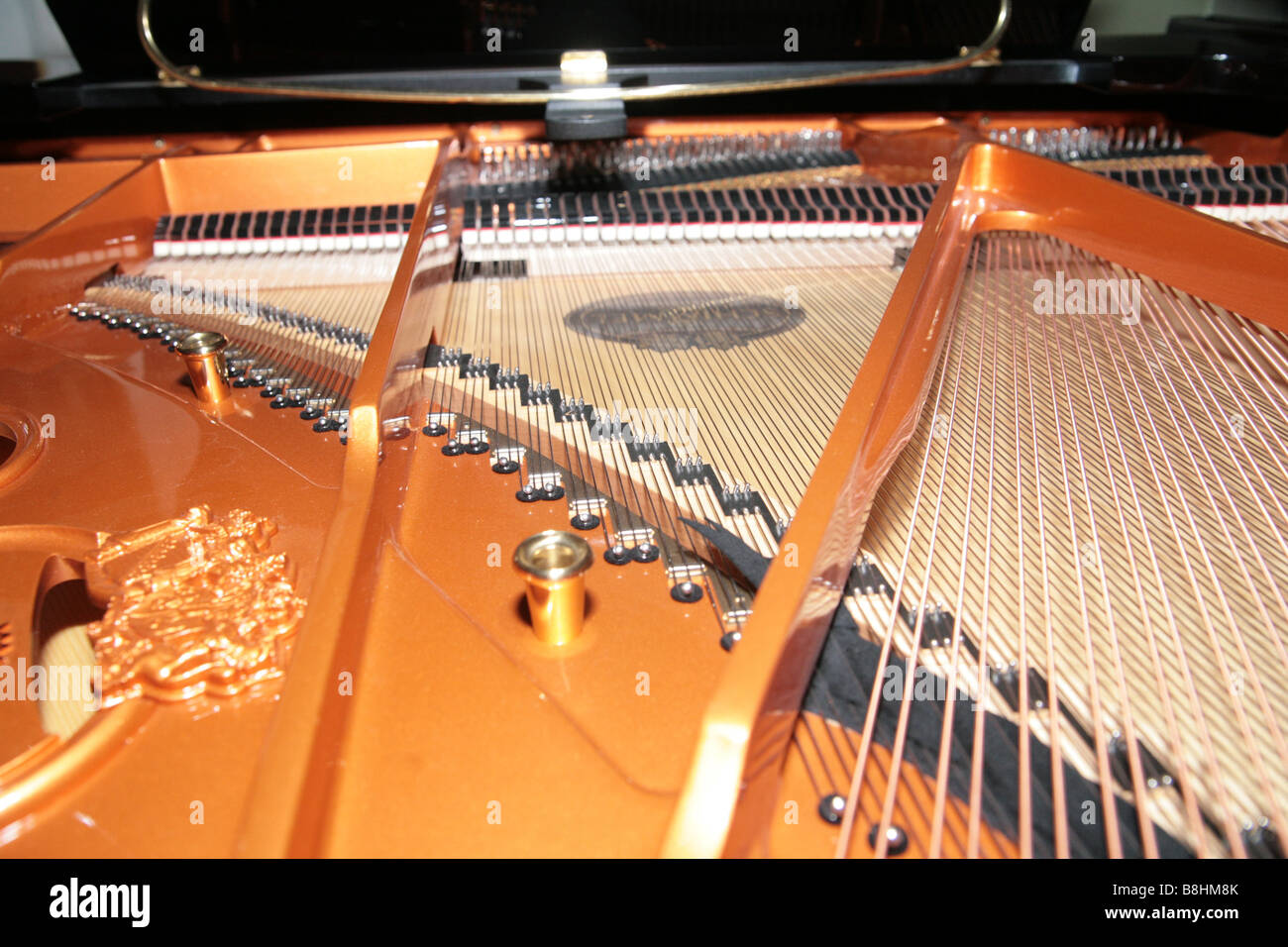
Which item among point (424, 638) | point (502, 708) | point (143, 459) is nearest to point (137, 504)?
point (143, 459)

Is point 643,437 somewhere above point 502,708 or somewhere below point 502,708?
above

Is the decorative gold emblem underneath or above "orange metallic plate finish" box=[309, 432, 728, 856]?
above

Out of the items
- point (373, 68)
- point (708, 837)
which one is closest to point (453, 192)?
point (373, 68)

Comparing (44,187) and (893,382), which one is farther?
(44,187)

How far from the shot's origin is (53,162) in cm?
281

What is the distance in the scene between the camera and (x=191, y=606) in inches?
50.0

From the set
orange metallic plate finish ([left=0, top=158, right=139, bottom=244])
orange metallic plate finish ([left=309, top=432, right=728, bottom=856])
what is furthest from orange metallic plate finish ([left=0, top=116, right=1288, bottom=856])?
orange metallic plate finish ([left=0, top=158, right=139, bottom=244])

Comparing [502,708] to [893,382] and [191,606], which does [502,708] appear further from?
[893,382]

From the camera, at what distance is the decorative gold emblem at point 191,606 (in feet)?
3.84

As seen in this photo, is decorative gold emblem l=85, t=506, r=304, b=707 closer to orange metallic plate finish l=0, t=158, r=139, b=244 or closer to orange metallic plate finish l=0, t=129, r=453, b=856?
orange metallic plate finish l=0, t=129, r=453, b=856

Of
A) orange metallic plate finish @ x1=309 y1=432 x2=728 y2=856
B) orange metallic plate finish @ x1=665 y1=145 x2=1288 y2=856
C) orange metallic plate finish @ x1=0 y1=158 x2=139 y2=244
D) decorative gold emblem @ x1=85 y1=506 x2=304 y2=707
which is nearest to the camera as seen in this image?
orange metallic plate finish @ x1=665 y1=145 x2=1288 y2=856

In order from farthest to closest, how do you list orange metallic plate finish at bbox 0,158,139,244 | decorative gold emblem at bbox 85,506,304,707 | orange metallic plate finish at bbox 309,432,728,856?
orange metallic plate finish at bbox 0,158,139,244 < decorative gold emblem at bbox 85,506,304,707 < orange metallic plate finish at bbox 309,432,728,856

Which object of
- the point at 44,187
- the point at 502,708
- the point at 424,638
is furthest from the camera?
the point at 44,187

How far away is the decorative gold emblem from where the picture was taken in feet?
3.84
